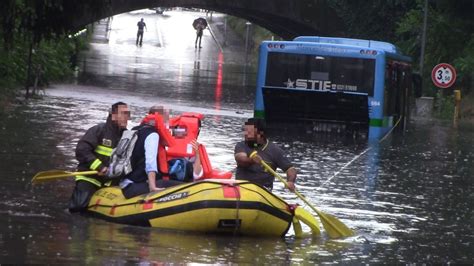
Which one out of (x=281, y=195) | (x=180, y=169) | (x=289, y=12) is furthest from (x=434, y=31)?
(x=180, y=169)

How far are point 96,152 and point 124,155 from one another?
2.47 feet

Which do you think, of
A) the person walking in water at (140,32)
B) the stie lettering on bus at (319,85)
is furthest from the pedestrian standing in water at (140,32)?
the stie lettering on bus at (319,85)

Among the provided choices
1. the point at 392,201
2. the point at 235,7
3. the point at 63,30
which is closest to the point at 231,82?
the point at 235,7

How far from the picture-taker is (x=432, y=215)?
16.0m

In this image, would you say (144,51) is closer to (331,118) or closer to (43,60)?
(43,60)

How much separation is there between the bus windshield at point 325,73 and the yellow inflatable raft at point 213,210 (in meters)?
15.7

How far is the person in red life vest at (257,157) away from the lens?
44.8 ft

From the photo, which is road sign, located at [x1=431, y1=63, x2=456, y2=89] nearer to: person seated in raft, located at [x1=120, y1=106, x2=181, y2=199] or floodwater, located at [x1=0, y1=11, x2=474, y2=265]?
floodwater, located at [x1=0, y1=11, x2=474, y2=265]

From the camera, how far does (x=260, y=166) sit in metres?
13.9

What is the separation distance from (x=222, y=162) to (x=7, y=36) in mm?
4298

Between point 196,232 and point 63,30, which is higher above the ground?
point 63,30

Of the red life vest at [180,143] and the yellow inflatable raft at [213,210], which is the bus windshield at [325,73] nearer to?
the red life vest at [180,143]

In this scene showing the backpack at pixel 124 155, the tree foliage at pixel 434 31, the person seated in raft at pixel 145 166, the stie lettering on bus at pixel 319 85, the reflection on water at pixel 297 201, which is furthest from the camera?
the tree foliage at pixel 434 31

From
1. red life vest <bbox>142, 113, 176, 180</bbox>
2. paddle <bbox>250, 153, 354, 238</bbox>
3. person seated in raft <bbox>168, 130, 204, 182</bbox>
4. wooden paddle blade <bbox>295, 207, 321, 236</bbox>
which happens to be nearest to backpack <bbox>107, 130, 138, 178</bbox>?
red life vest <bbox>142, 113, 176, 180</bbox>
